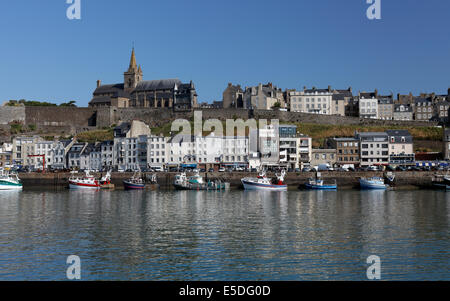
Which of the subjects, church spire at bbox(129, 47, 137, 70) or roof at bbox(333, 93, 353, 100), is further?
church spire at bbox(129, 47, 137, 70)

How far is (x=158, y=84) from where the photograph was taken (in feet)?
357

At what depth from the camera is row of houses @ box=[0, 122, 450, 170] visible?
242 ft

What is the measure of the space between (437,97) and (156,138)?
56.2 metres

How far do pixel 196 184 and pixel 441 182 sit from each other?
1061 inches

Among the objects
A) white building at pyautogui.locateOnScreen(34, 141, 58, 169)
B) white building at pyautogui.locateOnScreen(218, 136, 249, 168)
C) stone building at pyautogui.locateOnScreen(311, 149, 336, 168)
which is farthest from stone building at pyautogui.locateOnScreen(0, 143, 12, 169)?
stone building at pyautogui.locateOnScreen(311, 149, 336, 168)

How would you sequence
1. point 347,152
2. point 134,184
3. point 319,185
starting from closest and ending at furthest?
point 319,185 → point 134,184 → point 347,152

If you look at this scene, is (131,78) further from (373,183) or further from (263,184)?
(373,183)

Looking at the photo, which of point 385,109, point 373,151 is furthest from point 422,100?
point 373,151

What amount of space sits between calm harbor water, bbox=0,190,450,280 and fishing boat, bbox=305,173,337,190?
Result: 58.4 feet

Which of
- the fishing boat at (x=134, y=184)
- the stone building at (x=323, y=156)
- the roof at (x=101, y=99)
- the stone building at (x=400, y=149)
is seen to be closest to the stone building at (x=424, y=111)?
the stone building at (x=400, y=149)

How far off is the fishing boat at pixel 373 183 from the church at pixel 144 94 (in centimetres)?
4828

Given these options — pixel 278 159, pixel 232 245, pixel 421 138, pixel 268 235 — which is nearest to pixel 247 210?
pixel 268 235

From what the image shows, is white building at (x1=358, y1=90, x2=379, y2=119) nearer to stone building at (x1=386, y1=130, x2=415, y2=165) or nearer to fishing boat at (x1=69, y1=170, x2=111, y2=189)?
stone building at (x1=386, y1=130, x2=415, y2=165)
